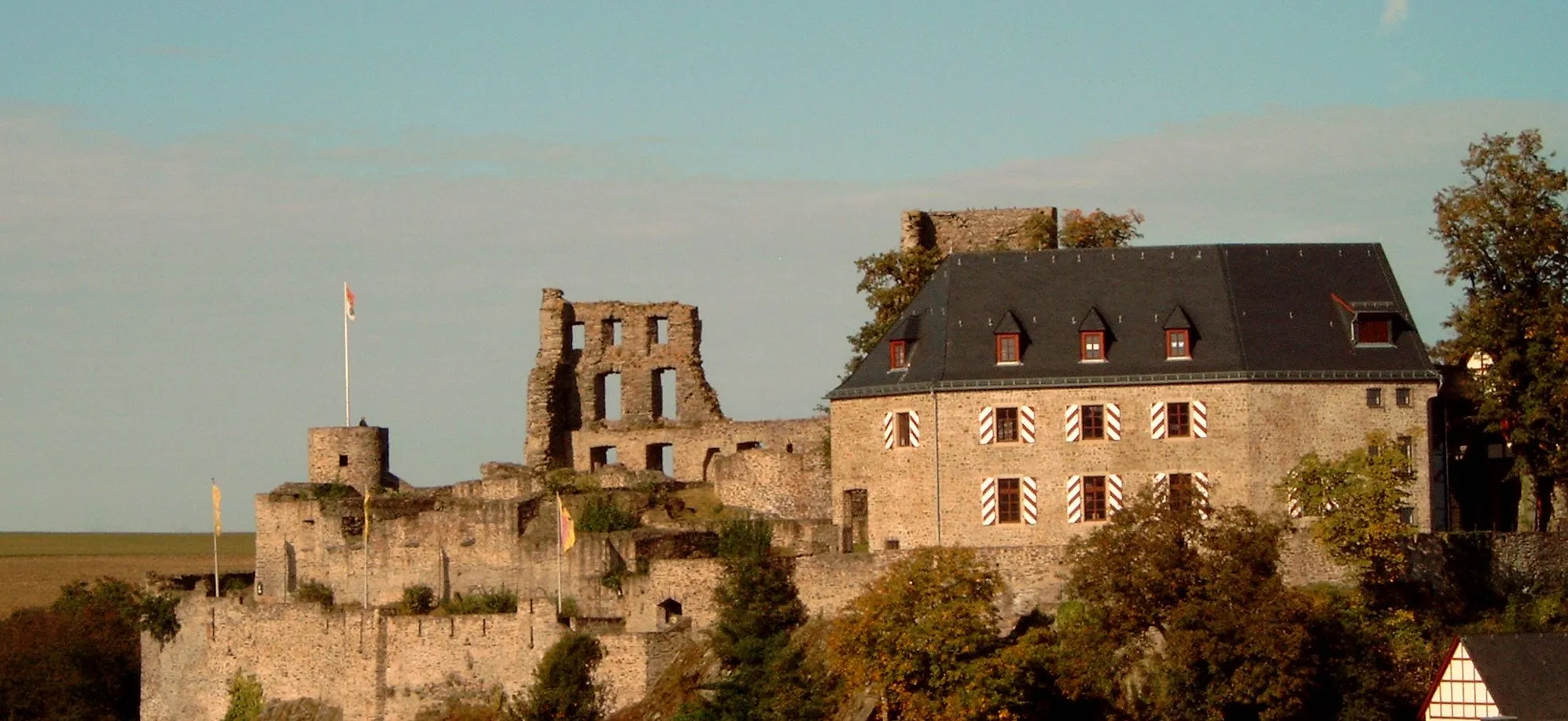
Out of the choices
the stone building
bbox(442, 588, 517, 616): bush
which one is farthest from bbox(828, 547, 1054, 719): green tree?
bbox(442, 588, 517, 616): bush

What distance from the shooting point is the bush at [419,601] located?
63594mm

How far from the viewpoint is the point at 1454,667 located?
5247 centimetres

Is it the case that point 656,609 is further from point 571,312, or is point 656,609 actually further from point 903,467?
point 571,312

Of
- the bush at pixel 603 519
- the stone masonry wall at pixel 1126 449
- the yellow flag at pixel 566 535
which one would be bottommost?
the yellow flag at pixel 566 535

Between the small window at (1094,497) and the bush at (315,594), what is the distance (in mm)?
17355

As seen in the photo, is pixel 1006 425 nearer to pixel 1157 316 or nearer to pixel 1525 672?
pixel 1157 316

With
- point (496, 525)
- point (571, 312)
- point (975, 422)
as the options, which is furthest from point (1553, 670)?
point (571, 312)

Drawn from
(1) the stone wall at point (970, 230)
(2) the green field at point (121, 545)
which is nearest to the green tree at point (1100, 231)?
(1) the stone wall at point (970, 230)

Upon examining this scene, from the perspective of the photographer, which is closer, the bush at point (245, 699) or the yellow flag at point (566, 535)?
the yellow flag at point (566, 535)

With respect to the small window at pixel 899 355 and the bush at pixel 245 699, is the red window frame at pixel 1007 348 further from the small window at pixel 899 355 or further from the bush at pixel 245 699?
the bush at pixel 245 699

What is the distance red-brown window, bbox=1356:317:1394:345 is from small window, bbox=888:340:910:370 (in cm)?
844

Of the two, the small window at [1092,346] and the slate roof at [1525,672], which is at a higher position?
the small window at [1092,346]

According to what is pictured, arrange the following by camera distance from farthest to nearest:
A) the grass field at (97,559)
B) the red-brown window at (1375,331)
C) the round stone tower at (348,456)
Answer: the grass field at (97,559), the round stone tower at (348,456), the red-brown window at (1375,331)

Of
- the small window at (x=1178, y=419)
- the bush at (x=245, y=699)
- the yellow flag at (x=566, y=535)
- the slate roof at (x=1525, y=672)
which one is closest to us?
the slate roof at (x=1525, y=672)
